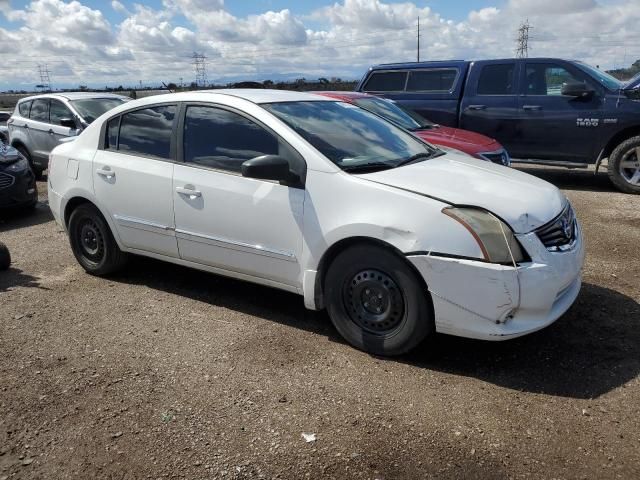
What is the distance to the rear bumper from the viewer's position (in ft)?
26.8

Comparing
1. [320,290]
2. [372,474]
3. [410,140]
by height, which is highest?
[410,140]

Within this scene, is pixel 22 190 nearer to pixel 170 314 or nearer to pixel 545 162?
pixel 170 314

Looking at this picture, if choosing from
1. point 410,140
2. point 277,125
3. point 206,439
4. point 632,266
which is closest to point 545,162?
point 632,266

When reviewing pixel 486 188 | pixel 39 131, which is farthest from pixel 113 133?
pixel 39 131

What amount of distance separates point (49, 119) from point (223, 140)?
27.9ft

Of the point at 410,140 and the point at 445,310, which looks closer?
the point at 445,310

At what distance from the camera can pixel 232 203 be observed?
4.00m

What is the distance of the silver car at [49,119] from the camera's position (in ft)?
35.1

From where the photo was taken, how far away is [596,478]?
8.13 feet

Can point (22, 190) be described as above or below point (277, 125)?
below

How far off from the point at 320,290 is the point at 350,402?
2.84 ft

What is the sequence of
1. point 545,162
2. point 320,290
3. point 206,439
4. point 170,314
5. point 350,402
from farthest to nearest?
point 545,162
point 170,314
point 320,290
point 350,402
point 206,439

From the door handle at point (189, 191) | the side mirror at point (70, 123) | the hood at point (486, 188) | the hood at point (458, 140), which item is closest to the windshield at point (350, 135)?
the hood at point (486, 188)

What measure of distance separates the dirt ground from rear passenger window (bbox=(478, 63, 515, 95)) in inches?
210
